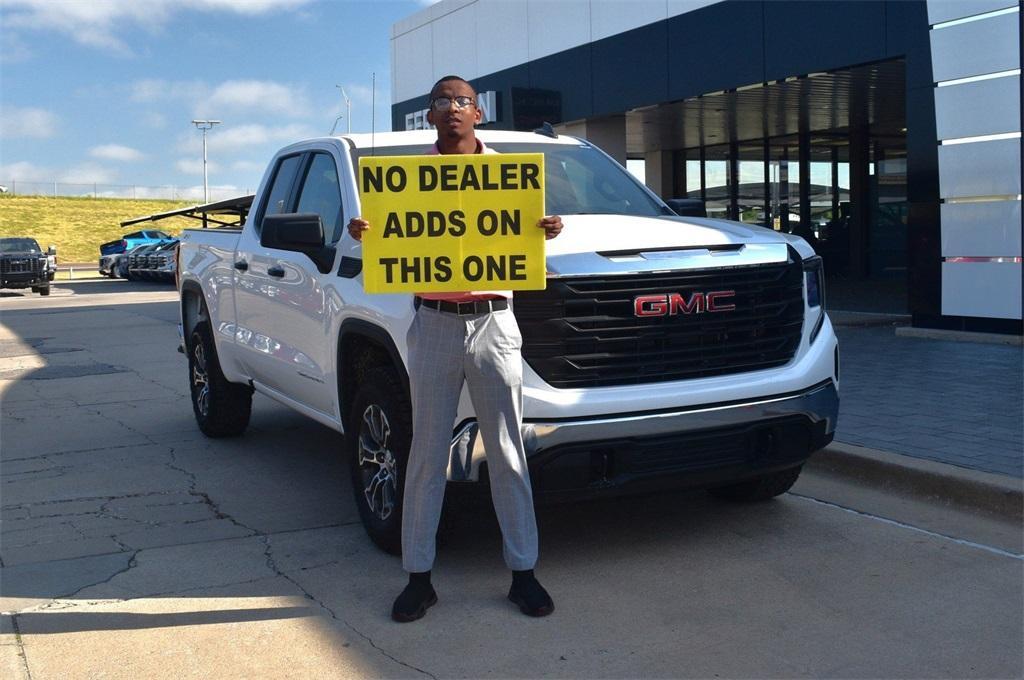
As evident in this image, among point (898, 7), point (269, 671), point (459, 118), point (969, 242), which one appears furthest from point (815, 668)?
point (898, 7)

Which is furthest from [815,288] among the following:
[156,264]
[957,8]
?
[156,264]

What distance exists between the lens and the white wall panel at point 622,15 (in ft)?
56.3

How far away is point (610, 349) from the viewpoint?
4.55 m

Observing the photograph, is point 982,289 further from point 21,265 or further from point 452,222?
point 21,265

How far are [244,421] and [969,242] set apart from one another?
803 centimetres

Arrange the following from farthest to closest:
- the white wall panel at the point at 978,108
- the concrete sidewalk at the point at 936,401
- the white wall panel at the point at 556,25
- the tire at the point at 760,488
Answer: the white wall panel at the point at 556,25
the white wall panel at the point at 978,108
the concrete sidewalk at the point at 936,401
the tire at the point at 760,488

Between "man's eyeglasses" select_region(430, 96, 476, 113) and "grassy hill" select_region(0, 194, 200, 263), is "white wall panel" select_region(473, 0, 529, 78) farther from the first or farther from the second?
"grassy hill" select_region(0, 194, 200, 263)

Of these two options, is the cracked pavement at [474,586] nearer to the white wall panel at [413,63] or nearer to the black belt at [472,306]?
the black belt at [472,306]

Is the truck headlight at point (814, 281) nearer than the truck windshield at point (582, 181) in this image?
Yes

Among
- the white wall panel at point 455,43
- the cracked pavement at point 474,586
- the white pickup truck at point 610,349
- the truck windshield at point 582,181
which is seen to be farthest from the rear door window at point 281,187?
the white wall panel at point 455,43

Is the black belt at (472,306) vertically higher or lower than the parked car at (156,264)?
lower

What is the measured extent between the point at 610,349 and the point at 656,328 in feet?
0.77

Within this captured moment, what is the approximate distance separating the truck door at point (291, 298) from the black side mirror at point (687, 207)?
1.85 meters

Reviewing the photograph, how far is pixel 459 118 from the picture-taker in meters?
4.17
